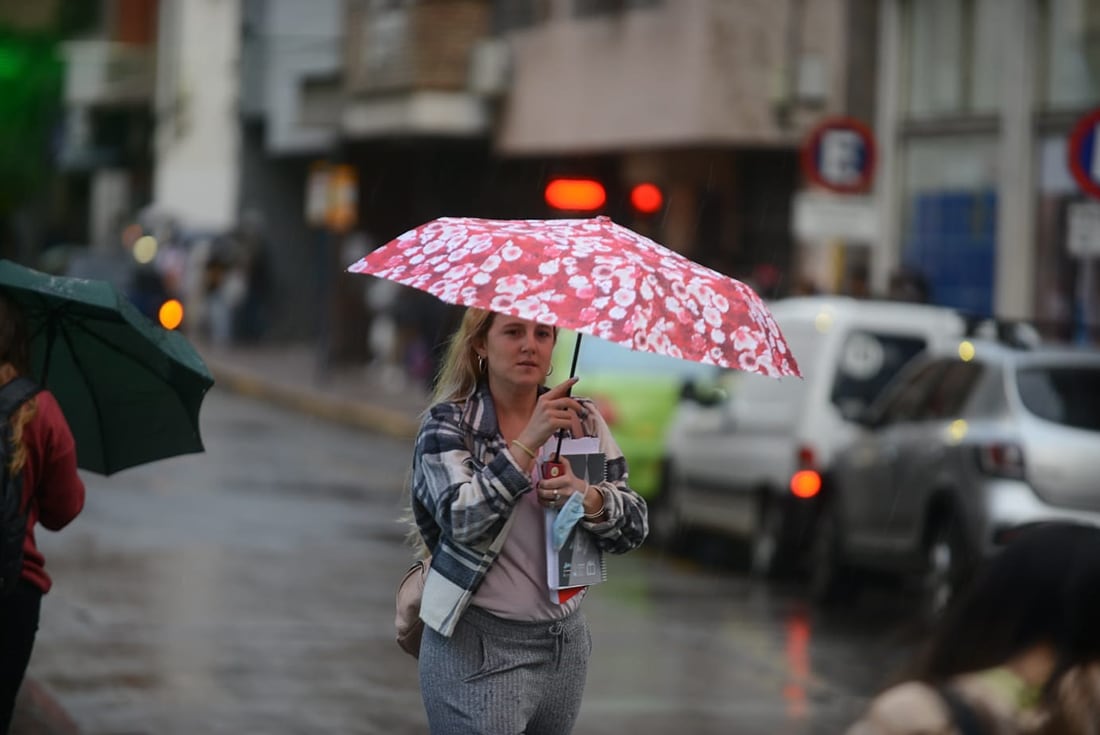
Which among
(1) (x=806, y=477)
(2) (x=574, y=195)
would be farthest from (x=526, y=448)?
(2) (x=574, y=195)

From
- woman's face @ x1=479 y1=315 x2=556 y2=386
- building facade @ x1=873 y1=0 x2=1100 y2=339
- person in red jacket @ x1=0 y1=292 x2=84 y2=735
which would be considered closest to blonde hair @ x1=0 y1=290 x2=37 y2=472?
person in red jacket @ x1=0 y1=292 x2=84 y2=735

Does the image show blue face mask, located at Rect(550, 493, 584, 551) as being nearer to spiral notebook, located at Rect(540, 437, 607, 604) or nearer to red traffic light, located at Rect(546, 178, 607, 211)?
spiral notebook, located at Rect(540, 437, 607, 604)

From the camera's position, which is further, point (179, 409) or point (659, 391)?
point (659, 391)

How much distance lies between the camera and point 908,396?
43.8ft

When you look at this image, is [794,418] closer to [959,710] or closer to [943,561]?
[943,561]

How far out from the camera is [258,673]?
32.9 feet

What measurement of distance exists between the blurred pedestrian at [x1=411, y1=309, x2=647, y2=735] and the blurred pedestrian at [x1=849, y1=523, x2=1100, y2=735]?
71.6 inches

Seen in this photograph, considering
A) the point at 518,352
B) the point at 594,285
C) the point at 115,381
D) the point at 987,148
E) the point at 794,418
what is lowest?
the point at 794,418

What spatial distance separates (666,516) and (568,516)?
38.9 feet

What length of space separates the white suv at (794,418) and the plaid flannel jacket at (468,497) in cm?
884

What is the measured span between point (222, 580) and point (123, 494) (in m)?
4.94

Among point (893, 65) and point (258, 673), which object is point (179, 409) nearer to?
point (258, 673)

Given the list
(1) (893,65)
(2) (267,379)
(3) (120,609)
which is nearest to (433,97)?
(2) (267,379)

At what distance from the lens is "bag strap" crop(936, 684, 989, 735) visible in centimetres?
310
